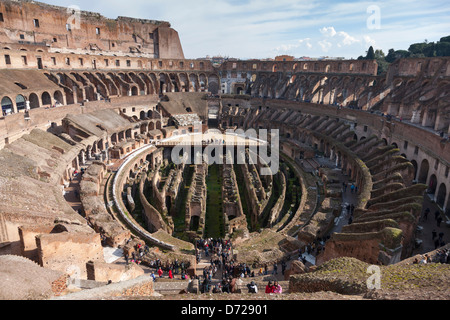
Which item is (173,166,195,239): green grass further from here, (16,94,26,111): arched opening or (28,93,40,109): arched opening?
(28,93,40,109): arched opening

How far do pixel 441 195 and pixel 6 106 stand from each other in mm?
33529

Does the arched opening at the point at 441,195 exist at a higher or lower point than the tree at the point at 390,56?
lower

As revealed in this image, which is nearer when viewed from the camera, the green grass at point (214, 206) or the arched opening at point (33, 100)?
the green grass at point (214, 206)

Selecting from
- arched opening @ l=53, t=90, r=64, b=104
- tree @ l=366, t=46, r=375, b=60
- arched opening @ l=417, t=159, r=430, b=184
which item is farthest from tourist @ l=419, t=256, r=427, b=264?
tree @ l=366, t=46, r=375, b=60

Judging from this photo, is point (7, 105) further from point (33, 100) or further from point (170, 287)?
point (170, 287)

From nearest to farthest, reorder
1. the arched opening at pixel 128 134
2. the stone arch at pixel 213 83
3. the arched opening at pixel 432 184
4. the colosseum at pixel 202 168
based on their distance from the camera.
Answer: the colosseum at pixel 202 168, the arched opening at pixel 432 184, the arched opening at pixel 128 134, the stone arch at pixel 213 83

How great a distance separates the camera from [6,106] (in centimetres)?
2558

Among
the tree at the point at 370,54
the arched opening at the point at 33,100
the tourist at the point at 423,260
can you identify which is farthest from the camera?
the tree at the point at 370,54

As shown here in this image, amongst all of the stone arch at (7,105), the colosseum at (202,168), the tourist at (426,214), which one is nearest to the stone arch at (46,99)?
the colosseum at (202,168)

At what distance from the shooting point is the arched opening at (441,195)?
18969 mm

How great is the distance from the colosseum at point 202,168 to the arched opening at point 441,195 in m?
0.06

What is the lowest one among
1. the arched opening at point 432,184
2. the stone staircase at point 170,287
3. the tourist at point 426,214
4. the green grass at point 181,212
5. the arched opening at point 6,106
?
the green grass at point 181,212

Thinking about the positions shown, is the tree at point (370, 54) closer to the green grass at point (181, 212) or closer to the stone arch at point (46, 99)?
the green grass at point (181, 212)

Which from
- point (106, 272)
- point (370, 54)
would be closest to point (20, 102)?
point (106, 272)
